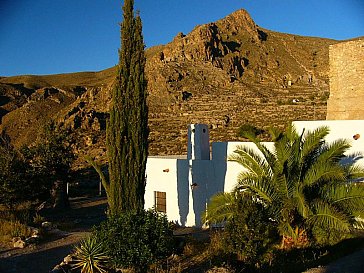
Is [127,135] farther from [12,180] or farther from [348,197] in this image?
[12,180]

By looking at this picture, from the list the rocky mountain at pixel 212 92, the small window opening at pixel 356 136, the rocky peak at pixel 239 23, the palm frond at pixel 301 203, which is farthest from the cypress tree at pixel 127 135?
the rocky peak at pixel 239 23

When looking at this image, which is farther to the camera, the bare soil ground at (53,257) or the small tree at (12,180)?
the small tree at (12,180)

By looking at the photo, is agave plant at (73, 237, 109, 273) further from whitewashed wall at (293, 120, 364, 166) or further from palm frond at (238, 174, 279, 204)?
whitewashed wall at (293, 120, 364, 166)

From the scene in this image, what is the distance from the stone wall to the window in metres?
8.31

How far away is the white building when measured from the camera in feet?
48.1

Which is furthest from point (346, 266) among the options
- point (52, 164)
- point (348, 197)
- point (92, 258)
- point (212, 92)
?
point (212, 92)

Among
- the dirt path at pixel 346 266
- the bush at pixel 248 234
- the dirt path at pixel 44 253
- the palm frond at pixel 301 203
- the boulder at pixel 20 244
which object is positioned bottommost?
the dirt path at pixel 44 253

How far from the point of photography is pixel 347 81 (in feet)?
56.0

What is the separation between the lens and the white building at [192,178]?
14656mm

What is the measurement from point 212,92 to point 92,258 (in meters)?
46.8

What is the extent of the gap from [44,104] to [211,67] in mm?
32824

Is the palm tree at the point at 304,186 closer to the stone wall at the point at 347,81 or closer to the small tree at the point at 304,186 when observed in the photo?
the small tree at the point at 304,186

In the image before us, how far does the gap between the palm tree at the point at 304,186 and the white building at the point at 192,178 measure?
301cm

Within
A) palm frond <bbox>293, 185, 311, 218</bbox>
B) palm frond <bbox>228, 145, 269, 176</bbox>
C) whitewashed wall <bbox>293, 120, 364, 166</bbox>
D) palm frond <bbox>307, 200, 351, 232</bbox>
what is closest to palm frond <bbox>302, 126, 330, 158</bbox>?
palm frond <bbox>293, 185, 311, 218</bbox>
